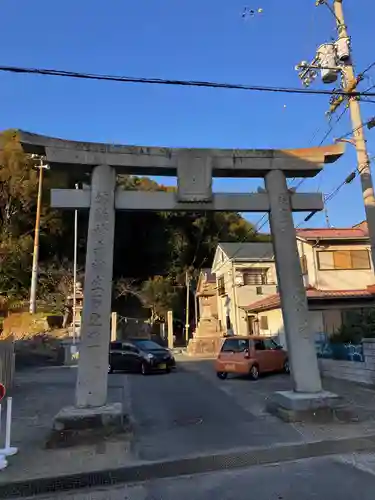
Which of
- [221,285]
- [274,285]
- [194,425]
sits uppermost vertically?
[221,285]

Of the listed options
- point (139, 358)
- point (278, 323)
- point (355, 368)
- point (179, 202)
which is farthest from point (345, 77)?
point (278, 323)

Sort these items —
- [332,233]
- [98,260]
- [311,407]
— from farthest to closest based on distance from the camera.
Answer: [332,233], [98,260], [311,407]

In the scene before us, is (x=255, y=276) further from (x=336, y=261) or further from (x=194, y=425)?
(x=194, y=425)

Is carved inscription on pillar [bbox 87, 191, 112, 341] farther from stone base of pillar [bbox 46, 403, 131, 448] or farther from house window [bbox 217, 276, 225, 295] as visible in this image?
house window [bbox 217, 276, 225, 295]

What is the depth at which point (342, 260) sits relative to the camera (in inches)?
948

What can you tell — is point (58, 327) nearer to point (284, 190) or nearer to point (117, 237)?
Answer: point (117, 237)

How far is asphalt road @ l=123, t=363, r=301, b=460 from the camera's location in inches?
271

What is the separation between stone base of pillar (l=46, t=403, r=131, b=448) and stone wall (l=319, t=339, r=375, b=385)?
890cm

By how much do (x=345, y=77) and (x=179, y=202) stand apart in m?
7.98

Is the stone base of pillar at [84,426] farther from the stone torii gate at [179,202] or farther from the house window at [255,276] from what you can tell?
the house window at [255,276]

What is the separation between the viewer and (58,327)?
122ft

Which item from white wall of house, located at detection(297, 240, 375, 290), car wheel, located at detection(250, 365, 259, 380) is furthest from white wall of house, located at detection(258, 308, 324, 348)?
car wheel, located at detection(250, 365, 259, 380)

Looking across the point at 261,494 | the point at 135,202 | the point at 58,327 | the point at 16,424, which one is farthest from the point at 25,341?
the point at 261,494

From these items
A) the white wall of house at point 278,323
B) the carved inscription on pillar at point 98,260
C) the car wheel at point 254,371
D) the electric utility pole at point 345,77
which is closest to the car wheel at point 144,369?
the car wheel at point 254,371
